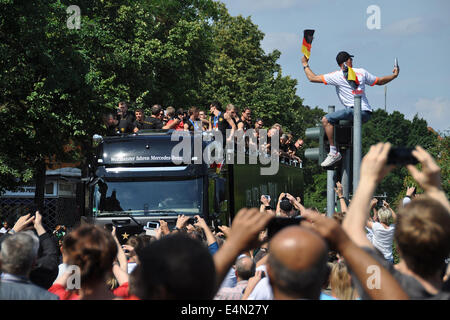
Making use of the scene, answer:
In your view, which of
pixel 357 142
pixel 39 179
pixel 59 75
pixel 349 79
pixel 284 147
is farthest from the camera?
pixel 39 179

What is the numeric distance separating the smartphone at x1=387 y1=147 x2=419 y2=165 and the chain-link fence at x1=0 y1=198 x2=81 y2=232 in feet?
115

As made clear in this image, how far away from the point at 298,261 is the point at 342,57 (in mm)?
6352

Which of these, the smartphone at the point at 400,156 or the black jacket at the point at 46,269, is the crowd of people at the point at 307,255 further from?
the black jacket at the point at 46,269

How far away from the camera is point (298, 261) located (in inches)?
109

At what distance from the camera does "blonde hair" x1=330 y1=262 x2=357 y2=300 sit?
4676 millimetres

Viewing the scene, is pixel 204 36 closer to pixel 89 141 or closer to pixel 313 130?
pixel 89 141

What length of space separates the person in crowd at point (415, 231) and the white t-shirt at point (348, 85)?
5682mm

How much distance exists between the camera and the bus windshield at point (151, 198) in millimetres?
13172

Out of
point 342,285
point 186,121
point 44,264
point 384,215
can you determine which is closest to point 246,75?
point 186,121

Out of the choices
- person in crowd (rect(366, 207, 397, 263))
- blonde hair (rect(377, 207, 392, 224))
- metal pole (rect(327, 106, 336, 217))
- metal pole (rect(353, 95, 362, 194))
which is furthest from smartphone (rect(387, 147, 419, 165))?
metal pole (rect(327, 106, 336, 217))

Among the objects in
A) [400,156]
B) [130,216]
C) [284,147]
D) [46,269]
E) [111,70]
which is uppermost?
[111,70]

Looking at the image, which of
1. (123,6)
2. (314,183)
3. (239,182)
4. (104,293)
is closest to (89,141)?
(123,6)

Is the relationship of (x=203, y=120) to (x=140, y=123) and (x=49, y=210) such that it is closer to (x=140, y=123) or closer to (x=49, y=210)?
(x=140, y=123)

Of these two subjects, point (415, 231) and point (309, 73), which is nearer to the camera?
point (415, 231)
